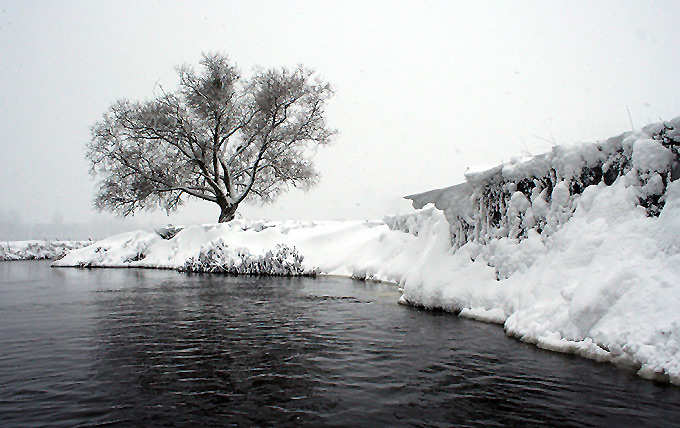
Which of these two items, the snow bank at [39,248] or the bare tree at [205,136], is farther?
the snow bank at [39,248]

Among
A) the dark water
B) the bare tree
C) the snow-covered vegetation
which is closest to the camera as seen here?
the dark water

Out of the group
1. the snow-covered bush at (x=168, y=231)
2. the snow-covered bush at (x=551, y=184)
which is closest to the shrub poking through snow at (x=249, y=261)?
the snow-covered bush at (x=168, y=231)

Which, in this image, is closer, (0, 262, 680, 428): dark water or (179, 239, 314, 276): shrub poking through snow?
(0, 262, 680, 428): dark water

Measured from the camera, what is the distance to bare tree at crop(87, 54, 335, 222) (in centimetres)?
2500

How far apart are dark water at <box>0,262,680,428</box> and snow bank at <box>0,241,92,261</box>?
3522cm

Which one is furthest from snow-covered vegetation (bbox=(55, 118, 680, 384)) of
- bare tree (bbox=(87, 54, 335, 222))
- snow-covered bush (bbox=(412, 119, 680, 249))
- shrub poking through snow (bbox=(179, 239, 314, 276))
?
bare tree (bbox=(87, 54, 335, 222))

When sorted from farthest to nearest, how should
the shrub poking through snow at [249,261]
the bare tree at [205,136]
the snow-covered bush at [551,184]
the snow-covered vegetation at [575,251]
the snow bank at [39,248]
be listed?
the snow bank at [39,248] < the bare tree at [205,136] < the shrub poking through snow at [249,261] < the snow-covered bush at [551,184] < the snow-covered vegetation at [575,251]

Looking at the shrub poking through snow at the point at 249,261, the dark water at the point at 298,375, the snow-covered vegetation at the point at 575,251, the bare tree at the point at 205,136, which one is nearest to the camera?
the dark water at the point at 298,375

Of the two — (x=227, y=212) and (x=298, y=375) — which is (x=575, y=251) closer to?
(x=298, y=375)

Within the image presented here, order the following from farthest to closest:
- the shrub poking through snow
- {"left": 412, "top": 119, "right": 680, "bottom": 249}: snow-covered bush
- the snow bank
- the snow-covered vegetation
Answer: the snow bank
the shrub poking through snow
{"left": 412, "top": 119, "right": 680, "bottom": 249}: snow-covered bush
the snow-covered vegetation

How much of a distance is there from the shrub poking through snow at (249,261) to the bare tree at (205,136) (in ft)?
25.4

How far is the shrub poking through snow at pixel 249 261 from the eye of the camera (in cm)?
1819

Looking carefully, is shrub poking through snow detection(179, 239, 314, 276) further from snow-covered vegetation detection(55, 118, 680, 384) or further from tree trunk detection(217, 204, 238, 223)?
snow-covered vegetation detection(55, 118, 680, 384)

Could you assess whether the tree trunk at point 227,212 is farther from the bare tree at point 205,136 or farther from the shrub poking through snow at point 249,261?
the shrub poking through snow at point 249,261
